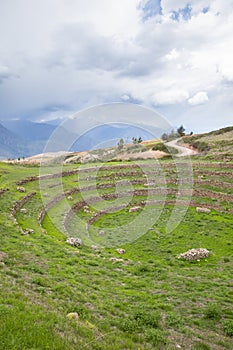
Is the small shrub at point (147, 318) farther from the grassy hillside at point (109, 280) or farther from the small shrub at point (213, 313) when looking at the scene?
the small shrub at point (213, 313)

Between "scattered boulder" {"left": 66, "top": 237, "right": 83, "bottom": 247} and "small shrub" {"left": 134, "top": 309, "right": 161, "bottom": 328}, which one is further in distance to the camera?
"scattered boulder" {"left": 66, "top": 237, "right": 83, "bottom": 247}

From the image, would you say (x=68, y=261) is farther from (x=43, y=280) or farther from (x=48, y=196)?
(x=48, y=196)

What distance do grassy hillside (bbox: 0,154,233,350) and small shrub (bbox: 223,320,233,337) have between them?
31 mm

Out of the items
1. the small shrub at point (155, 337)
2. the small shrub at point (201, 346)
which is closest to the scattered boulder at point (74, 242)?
the small shrub at point (155, 337)

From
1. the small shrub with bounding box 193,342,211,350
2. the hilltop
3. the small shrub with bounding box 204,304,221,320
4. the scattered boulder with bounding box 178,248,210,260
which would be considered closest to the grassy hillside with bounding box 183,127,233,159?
the hilltop

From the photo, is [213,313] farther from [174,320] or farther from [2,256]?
[2,256]

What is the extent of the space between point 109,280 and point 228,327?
602 cm

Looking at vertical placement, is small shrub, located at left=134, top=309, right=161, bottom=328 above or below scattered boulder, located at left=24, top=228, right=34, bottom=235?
below

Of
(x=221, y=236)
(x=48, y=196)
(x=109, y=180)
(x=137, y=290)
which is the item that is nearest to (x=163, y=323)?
(x=137, y=290)

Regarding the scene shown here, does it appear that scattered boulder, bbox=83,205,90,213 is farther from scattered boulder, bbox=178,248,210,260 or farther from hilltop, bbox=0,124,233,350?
scattered boulder, bbox=178,248,210,260

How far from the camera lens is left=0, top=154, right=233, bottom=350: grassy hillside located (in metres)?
7.66

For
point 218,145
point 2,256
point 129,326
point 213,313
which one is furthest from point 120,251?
point 218,145

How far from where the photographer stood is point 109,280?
13266mm

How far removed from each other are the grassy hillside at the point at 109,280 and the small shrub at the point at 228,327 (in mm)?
31
